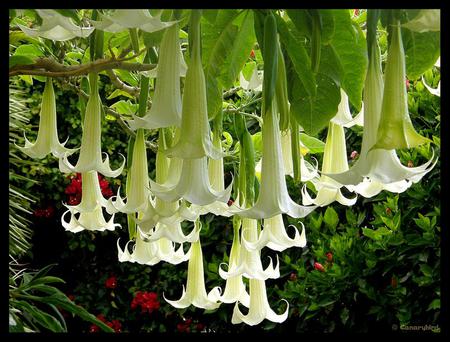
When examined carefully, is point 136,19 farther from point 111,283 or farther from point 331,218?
point 111,283

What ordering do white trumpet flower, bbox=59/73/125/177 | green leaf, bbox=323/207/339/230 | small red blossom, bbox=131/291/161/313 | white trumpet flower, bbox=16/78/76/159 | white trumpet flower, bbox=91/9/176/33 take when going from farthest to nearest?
small red blossom, bbox=131/291/161/313 → green leaf, bbox=323/207/339/230 → white trumpet flower, bbox=16/78/76/159 → white trumpet flower, bbox=59/73/125/177 → white trumpet flower, bbox=91/9/176/33

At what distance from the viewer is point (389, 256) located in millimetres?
2201

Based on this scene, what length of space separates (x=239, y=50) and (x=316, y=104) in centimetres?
10

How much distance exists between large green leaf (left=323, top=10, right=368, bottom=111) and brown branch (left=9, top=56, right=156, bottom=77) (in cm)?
25

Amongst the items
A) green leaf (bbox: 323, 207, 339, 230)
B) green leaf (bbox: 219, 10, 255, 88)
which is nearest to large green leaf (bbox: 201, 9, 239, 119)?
green leaf (bbox: 219, 10, 255, 88)

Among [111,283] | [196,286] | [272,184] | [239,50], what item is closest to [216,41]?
[239,50]

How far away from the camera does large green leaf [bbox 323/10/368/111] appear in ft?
1.95

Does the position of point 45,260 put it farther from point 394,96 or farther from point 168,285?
point 394,96

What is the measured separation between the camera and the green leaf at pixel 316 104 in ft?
2.19

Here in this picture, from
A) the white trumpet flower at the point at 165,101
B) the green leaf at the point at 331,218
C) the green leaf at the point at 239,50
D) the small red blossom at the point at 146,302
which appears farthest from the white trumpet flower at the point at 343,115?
the small red blossom at the point at 146,302

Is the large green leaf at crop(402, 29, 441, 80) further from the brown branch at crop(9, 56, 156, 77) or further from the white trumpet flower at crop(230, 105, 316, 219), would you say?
the brown branch at crop(9, 56, 156, 77)

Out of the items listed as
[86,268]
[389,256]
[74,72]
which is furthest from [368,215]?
[74,72]
